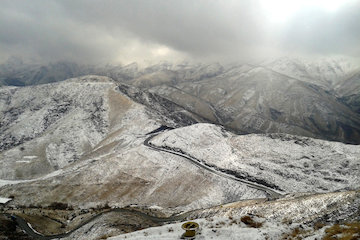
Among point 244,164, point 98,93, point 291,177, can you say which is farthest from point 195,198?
point 98,93

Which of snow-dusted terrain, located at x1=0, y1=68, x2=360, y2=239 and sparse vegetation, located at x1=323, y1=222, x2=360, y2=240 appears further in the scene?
snow-dusted terrain, located at x1=0, y1=68, x2=360, y2=239

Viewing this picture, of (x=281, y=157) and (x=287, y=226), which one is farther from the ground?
(x=287, y=226)

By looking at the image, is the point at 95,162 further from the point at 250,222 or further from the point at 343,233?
the point at 343,233

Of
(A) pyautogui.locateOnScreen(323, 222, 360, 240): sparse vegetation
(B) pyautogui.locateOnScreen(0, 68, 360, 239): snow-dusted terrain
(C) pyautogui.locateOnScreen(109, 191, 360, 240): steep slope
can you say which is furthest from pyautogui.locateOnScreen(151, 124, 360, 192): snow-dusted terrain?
(A) pyautogui.locateOnScreen(323, 222, 360, 240): sparse vegetation

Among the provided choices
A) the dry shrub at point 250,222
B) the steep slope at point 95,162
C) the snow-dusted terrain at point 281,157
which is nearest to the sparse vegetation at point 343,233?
the dry shrub at point 250,222

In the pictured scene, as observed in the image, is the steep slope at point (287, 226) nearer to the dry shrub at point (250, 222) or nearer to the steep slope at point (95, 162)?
the dry shrub at point (250, 222)

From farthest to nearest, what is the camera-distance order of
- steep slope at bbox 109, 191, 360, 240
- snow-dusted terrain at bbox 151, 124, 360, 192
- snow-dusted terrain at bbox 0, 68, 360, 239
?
1. snow-dusted terrain at bbox 151, 124, 360, 192
2. snow-dusted terrain at bbox 0, 68, 360, 239
3. steep slope at bbox 109, 191, 360, 240

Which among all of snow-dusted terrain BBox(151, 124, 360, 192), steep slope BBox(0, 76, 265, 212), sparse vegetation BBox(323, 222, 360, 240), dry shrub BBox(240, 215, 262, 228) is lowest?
steep slope BBox(0, 76, 265, 212)

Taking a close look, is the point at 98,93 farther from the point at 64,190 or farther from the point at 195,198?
the point at 195,198

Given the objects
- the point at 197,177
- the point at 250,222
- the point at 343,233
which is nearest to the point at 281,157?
the point at 197,177

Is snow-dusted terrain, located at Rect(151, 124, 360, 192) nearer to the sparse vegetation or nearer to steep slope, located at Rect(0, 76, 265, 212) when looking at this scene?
steep slope, located at Rect(0, 76, 265, 212)

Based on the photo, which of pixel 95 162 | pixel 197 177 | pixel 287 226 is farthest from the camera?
pixel 95 162
